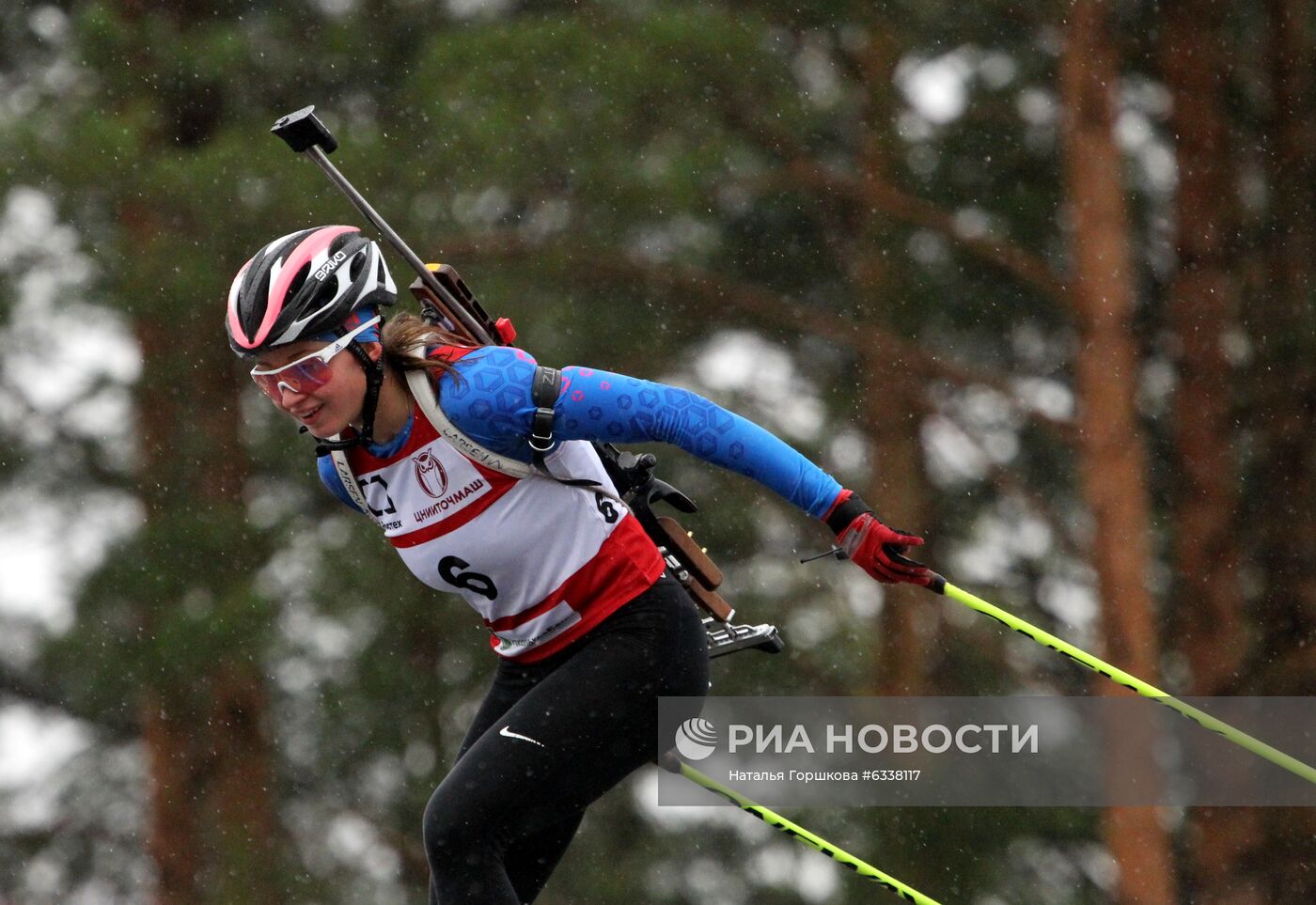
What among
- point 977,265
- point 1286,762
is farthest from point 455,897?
point 977,265

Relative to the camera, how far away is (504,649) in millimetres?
4398

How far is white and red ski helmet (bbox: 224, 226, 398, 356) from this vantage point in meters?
4.04

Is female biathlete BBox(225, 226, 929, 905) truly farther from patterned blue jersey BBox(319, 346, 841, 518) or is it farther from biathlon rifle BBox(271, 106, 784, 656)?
biathlon rifle BBox(271, 106, 784, 656)

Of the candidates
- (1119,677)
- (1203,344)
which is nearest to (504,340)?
(1119,677)

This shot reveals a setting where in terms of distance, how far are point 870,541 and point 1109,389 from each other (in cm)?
752

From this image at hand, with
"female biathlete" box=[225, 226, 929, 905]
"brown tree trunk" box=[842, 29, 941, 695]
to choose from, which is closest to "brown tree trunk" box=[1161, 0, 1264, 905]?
"brown tree trunk" box=[842, 29, 941, 695]

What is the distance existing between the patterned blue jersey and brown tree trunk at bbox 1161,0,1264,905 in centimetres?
793

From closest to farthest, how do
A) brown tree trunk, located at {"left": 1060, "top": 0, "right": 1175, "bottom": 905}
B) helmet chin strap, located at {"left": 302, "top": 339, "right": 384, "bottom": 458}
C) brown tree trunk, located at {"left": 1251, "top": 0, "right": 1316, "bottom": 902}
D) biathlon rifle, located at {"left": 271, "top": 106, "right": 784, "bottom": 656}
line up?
helmet chin strap, located at {"left": 302, "top": 339, "right": 384, "bottom": 458} → biathlon rifle, located at {"left": 271, "top": 106, "right": 784, "bottom": 656} → brown tree trunk, located at {"left": 1060, "top": 0, "right": 1175, "bottom": 905} → brown tree trunk, located at {"left": 1251, "top": 0, "right": 1316, "bottom": 902}

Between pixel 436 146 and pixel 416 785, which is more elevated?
pixel 436 146

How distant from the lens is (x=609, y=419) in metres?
3.97

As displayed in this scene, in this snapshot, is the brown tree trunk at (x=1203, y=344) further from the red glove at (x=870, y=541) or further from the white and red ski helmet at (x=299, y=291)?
the white and red ski helmet at (x=299, y=291)

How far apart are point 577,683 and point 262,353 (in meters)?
1.00

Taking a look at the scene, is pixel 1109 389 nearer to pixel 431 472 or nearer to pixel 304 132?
pixel 304 132

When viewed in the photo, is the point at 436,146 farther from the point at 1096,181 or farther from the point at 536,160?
the point at 1096,181
